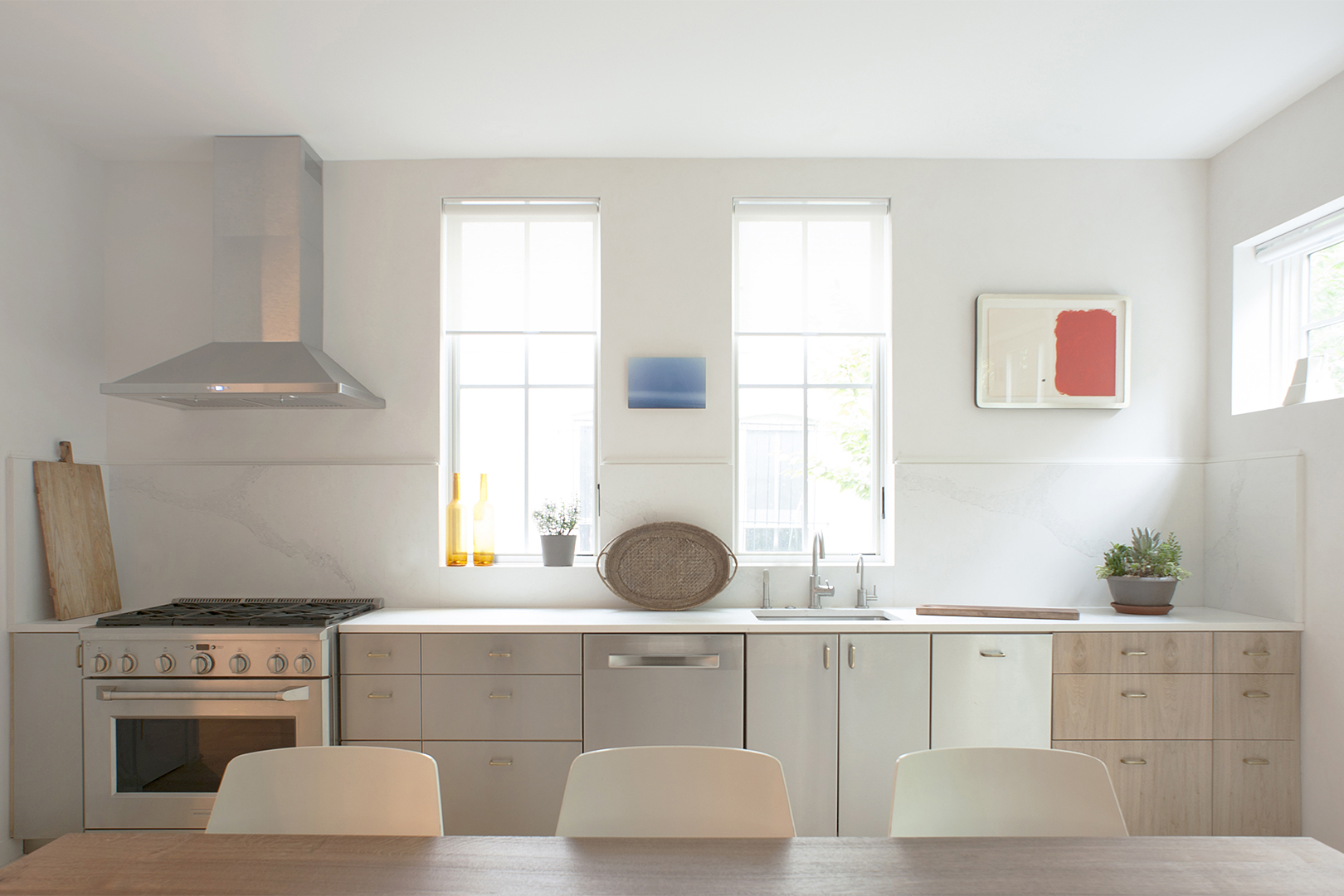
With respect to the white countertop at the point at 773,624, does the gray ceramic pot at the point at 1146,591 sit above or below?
above

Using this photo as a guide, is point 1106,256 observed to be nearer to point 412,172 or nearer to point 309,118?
point 412,172

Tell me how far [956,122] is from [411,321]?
2300mm

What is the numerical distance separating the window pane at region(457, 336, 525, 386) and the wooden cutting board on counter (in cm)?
150

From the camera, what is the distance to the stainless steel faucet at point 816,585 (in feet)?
10.2

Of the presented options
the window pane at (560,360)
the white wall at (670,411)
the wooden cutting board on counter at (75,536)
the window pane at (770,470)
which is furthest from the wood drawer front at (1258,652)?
the wooden cutting board on counter at (75,536)

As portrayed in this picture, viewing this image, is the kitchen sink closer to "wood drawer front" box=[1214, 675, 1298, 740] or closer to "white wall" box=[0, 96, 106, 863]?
"wood drawer front" box=[1214, 675, 1298, 740]

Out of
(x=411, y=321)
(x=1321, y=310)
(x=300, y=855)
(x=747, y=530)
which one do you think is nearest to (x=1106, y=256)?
(x=1321, y=310)

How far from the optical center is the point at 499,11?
2.22 metres

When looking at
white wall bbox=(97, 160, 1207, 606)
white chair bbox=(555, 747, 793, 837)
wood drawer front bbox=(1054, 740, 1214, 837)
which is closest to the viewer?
white chair bbox=(555, 747, 793, 837)

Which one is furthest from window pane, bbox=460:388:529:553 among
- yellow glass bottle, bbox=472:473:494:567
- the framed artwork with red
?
the framed artwork with red

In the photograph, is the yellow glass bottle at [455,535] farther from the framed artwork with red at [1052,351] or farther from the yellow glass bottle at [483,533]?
the framed artwork with red at [1052,351]

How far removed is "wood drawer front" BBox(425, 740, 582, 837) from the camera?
2.64 m

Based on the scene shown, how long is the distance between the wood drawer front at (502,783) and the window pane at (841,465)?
1.41 metres

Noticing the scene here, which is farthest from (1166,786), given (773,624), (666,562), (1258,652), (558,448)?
(558,448)
